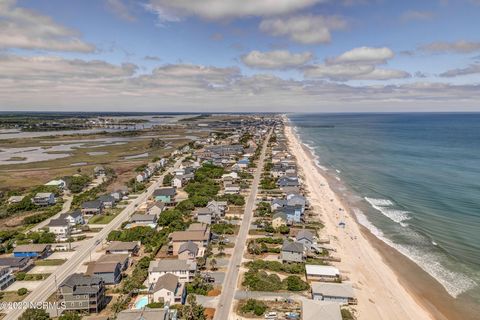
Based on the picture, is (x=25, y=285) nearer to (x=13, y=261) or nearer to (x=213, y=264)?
(x=13, y=261)

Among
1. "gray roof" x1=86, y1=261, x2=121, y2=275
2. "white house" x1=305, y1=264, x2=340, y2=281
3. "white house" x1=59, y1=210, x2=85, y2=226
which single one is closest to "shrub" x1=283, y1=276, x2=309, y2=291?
"white house" x1=305, y1=264, x2=340, y2=281

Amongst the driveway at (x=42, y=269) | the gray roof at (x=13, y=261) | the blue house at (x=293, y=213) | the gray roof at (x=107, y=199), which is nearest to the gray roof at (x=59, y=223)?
the gray roof at (x=13, y=261)

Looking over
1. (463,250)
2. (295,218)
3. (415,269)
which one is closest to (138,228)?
(295,218)

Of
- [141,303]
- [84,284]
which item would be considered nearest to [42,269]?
[84,284]

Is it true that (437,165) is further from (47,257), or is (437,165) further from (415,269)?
(47,257)

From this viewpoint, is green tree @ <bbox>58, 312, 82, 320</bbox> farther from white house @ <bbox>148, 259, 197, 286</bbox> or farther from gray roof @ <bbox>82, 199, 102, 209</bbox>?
gray roof @ <bbox>82, 199, 102, 209</bbox>

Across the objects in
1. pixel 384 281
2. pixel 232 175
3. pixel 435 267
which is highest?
pixel 232 175

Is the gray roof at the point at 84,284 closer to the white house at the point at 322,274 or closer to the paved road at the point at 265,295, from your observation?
the paved road at the point at 265,295
